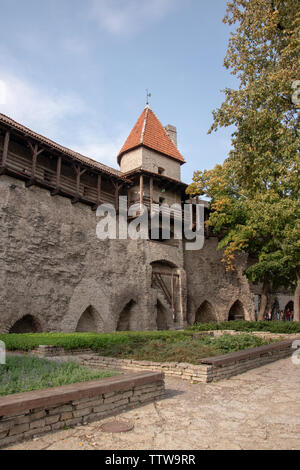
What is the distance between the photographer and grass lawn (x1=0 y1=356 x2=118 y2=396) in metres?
4.61

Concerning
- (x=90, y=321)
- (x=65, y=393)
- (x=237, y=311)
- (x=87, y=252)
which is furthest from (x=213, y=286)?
(x=65, y=393)

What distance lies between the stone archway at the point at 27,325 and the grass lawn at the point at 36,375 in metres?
9.85

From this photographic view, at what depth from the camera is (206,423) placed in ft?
13.9

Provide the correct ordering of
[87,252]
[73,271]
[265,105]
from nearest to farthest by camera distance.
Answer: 1. [265,105]
2. [73,271]
3. [87,252]

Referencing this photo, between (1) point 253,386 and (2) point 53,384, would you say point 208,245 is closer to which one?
(1) point 253,386

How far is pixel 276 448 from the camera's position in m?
3.45

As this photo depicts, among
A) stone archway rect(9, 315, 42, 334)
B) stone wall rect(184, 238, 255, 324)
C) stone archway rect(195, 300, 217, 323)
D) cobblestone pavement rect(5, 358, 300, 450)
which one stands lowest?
cobblestone pavement rect(5, 358, 300, 450)

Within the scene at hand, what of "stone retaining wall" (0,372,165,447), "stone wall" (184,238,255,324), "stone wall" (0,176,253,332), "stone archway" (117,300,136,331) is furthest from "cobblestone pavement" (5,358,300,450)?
"stone wall" (184,238,255,324)

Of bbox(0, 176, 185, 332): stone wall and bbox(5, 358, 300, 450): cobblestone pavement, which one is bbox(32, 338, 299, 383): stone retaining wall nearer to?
bbox(5, 358, 300, 450): cobblestone pavement

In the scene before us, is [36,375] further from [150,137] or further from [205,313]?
[205,313]

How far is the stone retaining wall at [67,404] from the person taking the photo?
11.6 ft

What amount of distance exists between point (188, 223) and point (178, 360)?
1721 cm

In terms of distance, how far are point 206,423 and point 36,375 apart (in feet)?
8.56

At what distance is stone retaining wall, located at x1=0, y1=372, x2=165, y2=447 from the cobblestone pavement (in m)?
0.13
